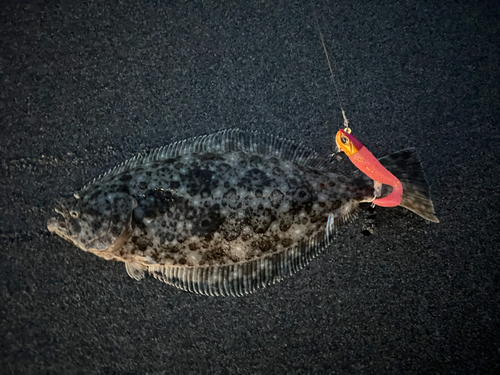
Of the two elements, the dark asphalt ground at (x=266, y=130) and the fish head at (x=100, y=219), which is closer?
the fish head at (x=100, y=219)

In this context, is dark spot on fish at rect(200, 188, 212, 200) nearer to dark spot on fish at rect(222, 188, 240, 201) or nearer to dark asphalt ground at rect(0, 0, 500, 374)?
dark spot on fish at rect(222, 188, 240, 201)

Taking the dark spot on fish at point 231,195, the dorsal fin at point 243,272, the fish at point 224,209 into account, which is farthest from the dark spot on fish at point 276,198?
the dorsal fin at point 243,272

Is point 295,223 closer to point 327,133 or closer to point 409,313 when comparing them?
point 327,133

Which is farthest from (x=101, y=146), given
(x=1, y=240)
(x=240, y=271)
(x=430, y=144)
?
(x=430, y=144)

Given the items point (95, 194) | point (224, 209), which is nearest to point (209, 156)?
point (224, 209)

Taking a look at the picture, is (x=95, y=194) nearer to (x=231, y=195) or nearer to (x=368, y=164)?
(x=231, y=195)

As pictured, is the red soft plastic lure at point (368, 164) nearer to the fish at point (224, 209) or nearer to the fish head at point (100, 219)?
the fish at point (224, 209)

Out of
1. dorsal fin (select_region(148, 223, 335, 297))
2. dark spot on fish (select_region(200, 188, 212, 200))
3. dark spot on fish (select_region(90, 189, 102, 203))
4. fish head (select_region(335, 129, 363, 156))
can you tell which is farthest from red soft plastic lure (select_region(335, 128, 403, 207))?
dark spot on fish (select_region(90, 189, 102, 203))
